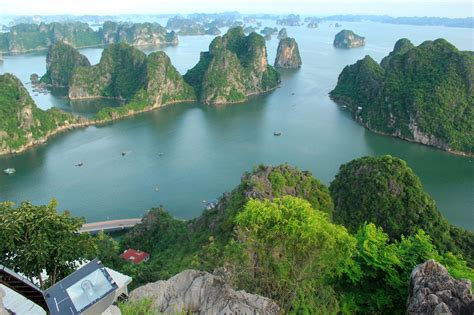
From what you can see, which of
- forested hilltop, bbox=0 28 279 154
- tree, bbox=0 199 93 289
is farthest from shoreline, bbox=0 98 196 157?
tree, bbox=0 199 93 289

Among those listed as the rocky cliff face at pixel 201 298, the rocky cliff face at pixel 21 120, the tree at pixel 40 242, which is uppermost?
the tree at pixel 40 242

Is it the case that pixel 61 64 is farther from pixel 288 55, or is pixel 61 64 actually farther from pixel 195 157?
pixel 195 157

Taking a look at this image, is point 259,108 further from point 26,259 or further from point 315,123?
point 26,259

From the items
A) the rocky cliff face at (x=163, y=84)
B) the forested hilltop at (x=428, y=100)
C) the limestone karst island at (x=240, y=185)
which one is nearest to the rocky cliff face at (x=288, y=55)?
the limestone karst island at (x=240, y=185)

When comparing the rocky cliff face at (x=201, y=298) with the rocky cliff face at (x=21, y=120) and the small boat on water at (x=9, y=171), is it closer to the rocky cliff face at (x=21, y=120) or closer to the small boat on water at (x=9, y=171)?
the small boat on water at (x=9, y=171)

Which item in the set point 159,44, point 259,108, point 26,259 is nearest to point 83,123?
point 259,108

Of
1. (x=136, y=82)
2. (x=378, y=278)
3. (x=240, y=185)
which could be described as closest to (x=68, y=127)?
(x=136, y=82)
